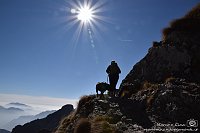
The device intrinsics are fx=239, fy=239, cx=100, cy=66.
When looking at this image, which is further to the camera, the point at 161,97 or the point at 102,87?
the point at 102,87

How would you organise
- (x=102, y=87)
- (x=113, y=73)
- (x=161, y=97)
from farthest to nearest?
(x=113, y=73) → (x=102, y=87) → (x=161, y=97)

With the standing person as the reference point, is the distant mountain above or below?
above

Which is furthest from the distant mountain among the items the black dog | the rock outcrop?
the rock outcrop

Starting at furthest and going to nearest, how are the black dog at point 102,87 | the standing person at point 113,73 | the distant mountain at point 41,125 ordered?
the distant mountain at point 41,125 → the standing person at point 113,73 → the black dog at point 102,87

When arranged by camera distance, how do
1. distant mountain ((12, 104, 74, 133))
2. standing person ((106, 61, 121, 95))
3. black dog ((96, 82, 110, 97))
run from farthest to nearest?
distant mountain ((12, 104, 74, 133)) → standing person ((106, 61, 121, 95)) → black dog ((96, 82, 110, 97))

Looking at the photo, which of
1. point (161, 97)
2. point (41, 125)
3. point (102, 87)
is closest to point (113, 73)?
point (102, 87)

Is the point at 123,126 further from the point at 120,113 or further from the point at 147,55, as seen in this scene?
the point at 147,55

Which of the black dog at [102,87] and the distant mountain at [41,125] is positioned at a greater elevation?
the distant mountain at [41,125]

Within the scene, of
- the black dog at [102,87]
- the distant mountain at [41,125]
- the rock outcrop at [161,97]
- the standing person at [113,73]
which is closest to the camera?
the rock outcrop at [161,97]

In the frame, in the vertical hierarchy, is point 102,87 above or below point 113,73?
below

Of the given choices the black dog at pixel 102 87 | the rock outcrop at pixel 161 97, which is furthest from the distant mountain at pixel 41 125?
the rock outcrop at pixel 161 97

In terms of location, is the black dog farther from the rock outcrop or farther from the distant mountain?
the distant mountain

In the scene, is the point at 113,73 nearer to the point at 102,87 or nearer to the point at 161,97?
the point at 102,87

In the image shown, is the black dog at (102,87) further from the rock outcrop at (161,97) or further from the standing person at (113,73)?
the rock outcrop at (161,97)
